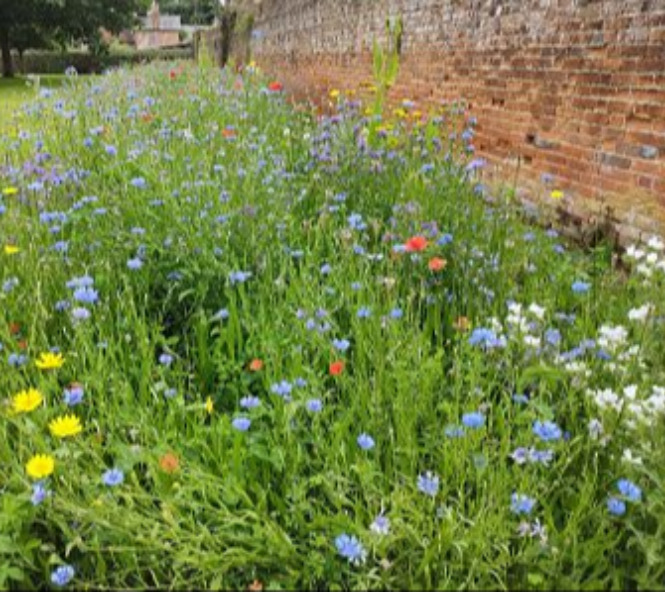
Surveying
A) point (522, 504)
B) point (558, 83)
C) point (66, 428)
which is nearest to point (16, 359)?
point (66, 428)

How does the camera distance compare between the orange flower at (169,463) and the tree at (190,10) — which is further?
the tree at (190,10)

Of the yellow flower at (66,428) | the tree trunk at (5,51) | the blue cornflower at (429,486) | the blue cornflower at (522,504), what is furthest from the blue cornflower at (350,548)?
the tree trunk at (5,51)

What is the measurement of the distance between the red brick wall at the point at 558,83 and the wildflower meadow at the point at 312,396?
0.63m

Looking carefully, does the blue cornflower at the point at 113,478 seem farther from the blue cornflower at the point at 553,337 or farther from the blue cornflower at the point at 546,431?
the blue cornflower at the point at 553,337

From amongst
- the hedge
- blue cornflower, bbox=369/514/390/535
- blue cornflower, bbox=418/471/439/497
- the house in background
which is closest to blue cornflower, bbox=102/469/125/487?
blue cornflower, bbox=369/514/390/535

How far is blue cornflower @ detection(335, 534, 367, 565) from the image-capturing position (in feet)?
4.31

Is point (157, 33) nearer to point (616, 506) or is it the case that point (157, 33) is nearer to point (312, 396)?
point (312, 396)

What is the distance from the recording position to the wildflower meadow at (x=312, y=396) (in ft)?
4.62

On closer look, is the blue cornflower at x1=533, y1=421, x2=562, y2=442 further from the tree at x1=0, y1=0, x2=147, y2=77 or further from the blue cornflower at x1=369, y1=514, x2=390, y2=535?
→ the tree at x1=0, y1=0, x2=147, y2=77

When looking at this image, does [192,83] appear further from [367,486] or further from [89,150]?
[367,486]

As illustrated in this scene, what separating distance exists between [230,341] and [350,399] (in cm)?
49

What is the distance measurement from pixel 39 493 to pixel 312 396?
75 centimetres

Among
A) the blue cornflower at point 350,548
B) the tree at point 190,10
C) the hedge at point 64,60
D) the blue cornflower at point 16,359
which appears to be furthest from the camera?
the tree at point 190,10

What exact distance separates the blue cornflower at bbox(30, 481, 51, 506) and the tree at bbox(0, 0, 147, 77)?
26.1 metres
